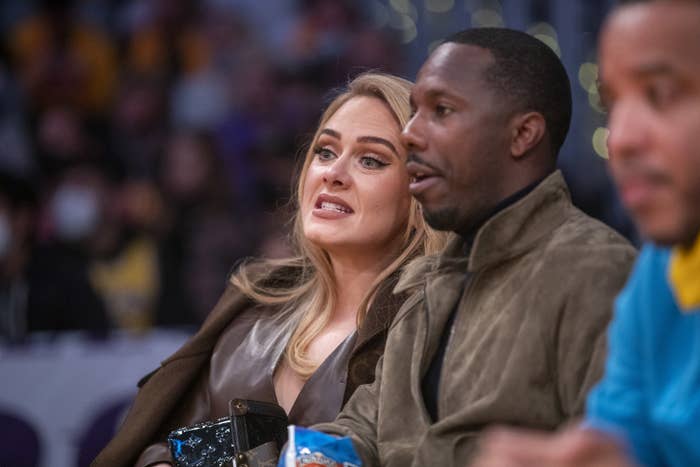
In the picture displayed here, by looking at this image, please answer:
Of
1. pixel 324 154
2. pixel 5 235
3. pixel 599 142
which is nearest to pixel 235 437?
pixel 324 154

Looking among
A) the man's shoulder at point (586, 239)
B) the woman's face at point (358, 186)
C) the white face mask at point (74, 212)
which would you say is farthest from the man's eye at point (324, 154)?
the white face mask at point (74, 212)

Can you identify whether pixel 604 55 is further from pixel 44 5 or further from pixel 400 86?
pixel 44 5

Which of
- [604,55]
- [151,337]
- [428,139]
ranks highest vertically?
[604,55]

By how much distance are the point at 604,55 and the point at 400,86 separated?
1.67 meters

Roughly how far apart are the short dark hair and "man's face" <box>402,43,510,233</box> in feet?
0.07

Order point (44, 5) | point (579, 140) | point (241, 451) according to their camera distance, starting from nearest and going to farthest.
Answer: point (241, 451)
point (579, 140)
point (44, 5)

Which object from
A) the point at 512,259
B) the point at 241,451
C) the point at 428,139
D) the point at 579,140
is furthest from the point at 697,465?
the point at 579,140

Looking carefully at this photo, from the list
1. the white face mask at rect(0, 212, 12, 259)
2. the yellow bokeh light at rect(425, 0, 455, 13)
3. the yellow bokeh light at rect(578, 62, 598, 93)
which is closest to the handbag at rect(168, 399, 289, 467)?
the yellow bokeh light at rect(578, 62, 598, 93)

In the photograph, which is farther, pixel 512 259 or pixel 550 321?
pixel 512 259

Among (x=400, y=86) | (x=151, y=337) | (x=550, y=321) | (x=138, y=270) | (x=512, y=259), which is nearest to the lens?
(x=550, y=321)

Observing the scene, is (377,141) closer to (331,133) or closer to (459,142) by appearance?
(331,133)

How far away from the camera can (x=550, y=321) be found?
1.88m

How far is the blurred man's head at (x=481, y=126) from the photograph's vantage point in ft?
6.81

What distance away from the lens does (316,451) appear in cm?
211
